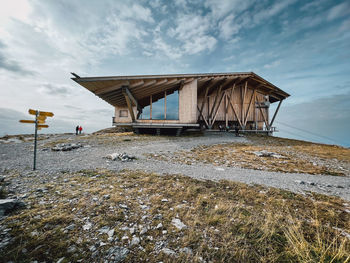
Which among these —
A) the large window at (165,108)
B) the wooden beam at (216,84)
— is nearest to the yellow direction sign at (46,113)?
the large window at (165,108)

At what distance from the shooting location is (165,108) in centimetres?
1728

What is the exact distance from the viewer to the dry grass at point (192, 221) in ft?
6.20

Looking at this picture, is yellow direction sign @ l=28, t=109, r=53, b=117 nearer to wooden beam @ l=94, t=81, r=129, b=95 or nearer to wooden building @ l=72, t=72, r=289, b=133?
wooden building @ l=72, t=72, r=289, b=133

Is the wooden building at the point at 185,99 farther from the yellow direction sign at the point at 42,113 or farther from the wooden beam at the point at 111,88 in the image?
the yellow direction sign at the point at 42,113

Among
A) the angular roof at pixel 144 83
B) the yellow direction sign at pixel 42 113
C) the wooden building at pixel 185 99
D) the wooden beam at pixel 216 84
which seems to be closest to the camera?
→ the yellow direction sign at pixel 42 113

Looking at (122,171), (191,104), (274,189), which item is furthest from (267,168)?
(191,104)

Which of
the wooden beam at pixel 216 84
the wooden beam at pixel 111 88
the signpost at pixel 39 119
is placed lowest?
the signpost at pixel 39 119

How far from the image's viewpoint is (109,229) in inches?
90.7

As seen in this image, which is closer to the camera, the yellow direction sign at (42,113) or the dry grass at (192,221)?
the dry grass at (192,221)

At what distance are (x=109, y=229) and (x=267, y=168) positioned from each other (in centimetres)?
724

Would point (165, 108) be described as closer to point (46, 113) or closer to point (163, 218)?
point (46, 113)

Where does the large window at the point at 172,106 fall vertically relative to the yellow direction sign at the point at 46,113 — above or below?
above

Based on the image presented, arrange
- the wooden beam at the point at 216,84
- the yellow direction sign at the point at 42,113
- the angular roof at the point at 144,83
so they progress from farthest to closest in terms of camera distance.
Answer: the wooden beam at the point at 216,84, the angular roof at the point at 144,83, the yellow direction sign at the point at 42,113

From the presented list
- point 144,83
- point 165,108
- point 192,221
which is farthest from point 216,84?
point 192,221
